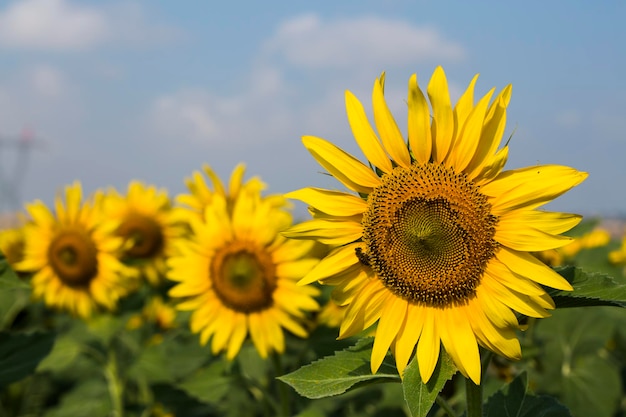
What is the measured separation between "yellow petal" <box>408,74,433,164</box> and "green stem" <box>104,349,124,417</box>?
3.83 metres

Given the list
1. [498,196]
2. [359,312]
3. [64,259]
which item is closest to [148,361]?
[64,259]

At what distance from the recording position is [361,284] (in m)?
2.17

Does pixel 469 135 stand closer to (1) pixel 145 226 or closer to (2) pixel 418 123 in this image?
(2) pixel 418 123

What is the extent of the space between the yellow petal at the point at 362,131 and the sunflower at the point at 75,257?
3.65 metres

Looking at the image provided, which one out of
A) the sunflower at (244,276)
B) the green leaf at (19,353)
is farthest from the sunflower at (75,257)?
the green leaf at (19,353)

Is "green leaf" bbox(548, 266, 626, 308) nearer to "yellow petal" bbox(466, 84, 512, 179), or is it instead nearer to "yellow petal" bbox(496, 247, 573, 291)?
Result: "yellow petal" bbox(496, 247, 573, 291)

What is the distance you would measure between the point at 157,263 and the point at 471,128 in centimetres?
439

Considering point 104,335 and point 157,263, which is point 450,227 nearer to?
point 104,335

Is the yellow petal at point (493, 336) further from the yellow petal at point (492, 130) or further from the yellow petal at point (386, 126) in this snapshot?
the yellow petal at point (386, 126)

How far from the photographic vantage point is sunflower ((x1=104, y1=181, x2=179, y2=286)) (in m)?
5.89

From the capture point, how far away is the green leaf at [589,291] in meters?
1.82

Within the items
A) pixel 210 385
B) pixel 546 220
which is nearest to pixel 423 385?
pixel 546 220

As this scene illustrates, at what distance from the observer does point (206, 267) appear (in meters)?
4.06

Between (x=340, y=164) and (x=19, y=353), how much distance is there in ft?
5.78
